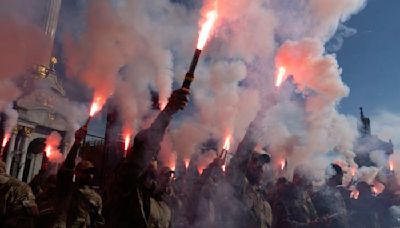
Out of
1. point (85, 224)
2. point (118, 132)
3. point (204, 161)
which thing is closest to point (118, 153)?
point (118, 132)

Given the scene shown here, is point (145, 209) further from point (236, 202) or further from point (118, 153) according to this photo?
point (118, 153)

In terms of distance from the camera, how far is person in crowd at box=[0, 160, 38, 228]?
4207mm

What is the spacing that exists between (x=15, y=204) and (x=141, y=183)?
5.15ft

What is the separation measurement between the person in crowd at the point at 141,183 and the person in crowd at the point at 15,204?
97 cm

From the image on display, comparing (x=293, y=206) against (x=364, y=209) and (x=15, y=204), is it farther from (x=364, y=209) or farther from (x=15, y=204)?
(x=15, y=204)

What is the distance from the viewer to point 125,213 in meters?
4.88

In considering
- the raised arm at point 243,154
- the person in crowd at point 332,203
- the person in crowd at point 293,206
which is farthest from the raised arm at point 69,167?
the person in crowd at point 332,203

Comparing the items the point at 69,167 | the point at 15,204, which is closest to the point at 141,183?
the point at 69,167

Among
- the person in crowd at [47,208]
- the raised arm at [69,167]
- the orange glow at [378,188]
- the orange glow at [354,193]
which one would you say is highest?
the orange glow at [378,188]

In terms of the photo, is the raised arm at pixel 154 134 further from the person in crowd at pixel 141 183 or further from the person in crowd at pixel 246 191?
the person in crowd at pixel 246 191

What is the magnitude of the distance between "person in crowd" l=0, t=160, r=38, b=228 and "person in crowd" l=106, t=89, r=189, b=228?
970 millimetres

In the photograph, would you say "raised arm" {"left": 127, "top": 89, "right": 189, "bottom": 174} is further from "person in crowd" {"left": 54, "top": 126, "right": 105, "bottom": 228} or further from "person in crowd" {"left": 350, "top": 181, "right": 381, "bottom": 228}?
"person in crowd" {"left": 350, "top": 181, "right": 381, "bottom": 228}

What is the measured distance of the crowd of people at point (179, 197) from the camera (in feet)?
14.7

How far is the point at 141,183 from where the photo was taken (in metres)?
5.20
